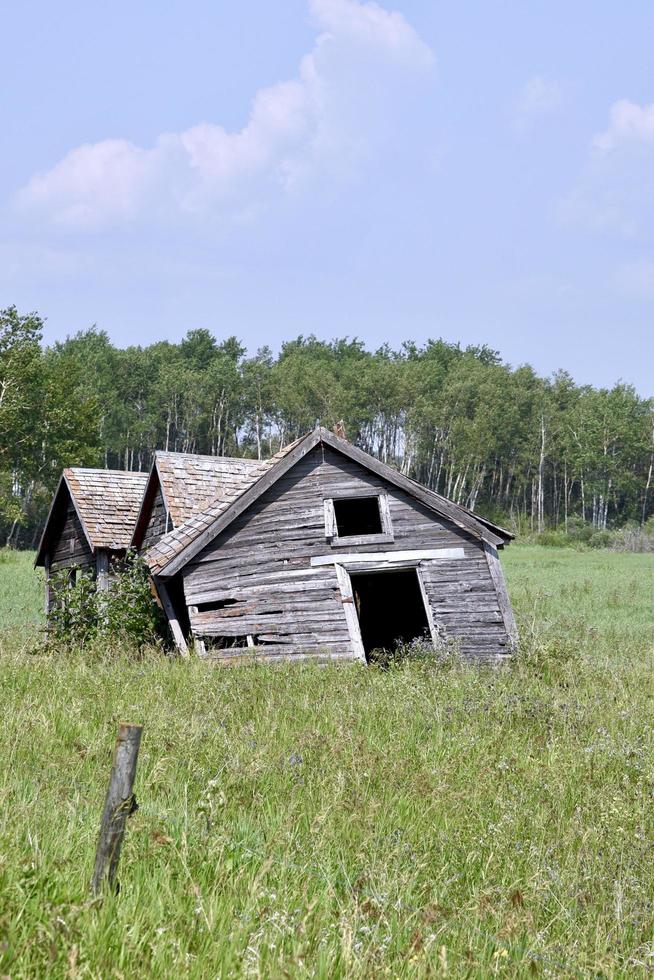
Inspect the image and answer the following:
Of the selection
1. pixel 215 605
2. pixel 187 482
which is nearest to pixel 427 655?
pixel 215 605

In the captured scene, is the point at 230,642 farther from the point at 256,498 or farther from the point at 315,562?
the point at 256,498

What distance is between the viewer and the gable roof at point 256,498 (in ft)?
56.5

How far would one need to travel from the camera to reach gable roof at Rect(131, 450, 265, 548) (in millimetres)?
21002

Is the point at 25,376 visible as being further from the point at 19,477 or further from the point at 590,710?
the point at 590,710

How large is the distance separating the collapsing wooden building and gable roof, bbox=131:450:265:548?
2.59 m

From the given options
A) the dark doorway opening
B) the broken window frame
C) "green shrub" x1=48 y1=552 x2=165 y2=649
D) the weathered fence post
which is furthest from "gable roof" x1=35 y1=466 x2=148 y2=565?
the weathered fence post

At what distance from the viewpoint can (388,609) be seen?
926 inches

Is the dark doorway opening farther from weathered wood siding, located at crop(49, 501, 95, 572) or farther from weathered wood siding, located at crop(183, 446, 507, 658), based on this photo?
weathered wood siding, located at crop(49, 501, 95, 572)

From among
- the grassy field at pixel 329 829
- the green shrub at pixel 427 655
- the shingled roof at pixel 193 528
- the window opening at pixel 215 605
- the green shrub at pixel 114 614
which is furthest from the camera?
the green shrub at pixel 114 614

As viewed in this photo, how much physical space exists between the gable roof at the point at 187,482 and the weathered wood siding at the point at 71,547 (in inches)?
117

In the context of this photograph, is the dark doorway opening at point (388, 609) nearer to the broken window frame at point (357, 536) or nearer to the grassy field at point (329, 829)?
the broken window frame at point (357, 536)

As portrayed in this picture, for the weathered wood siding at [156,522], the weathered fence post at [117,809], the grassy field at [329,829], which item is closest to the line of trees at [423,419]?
the weathered wood siding at [156,522]

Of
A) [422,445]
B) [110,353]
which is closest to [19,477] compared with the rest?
[110,353]

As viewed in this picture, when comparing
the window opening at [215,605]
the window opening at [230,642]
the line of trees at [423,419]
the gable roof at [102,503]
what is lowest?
the window opening at [230,642]
